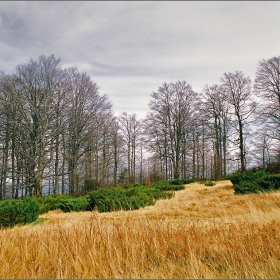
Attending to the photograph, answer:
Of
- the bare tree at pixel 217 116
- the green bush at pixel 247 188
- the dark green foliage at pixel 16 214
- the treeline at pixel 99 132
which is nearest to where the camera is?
the dark green foliage at pixel 16 214

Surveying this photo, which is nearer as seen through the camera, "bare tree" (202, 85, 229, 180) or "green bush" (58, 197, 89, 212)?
"green bush" (58, 197, 89, 212)

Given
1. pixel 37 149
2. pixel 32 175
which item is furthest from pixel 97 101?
pixel 32 175

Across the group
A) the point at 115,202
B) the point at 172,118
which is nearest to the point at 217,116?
the point at 172,118

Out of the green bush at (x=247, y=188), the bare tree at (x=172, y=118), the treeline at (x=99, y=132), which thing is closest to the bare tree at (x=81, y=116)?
the treeline at (x=99, y=132)

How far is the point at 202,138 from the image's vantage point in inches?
1086

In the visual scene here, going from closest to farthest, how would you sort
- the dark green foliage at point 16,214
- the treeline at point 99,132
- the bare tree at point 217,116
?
1. the dark green foliage at point 16,214
2. the treeline at point 99,132
3. the bare tree at point 217,116

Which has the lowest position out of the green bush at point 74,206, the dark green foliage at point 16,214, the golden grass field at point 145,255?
the green bush at point 74,206

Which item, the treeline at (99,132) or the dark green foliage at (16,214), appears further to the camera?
the treeline at (99,132)

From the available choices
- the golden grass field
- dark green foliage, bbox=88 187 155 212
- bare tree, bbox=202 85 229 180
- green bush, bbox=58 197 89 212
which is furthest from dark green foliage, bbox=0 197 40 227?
bare tree, bbox=202 85 229 180

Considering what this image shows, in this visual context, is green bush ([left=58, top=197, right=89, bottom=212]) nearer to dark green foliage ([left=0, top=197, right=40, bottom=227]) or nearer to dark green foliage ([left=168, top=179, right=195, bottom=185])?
dark green foliage ([left=0, top=197, right=40, bottom=227])

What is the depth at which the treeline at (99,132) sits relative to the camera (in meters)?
18.0

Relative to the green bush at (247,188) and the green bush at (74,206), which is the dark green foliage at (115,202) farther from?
the green bush at (247,188)

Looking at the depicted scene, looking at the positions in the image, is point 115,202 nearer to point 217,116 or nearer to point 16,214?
point 16,214

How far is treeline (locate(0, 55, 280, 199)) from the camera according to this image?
18.0 metres
